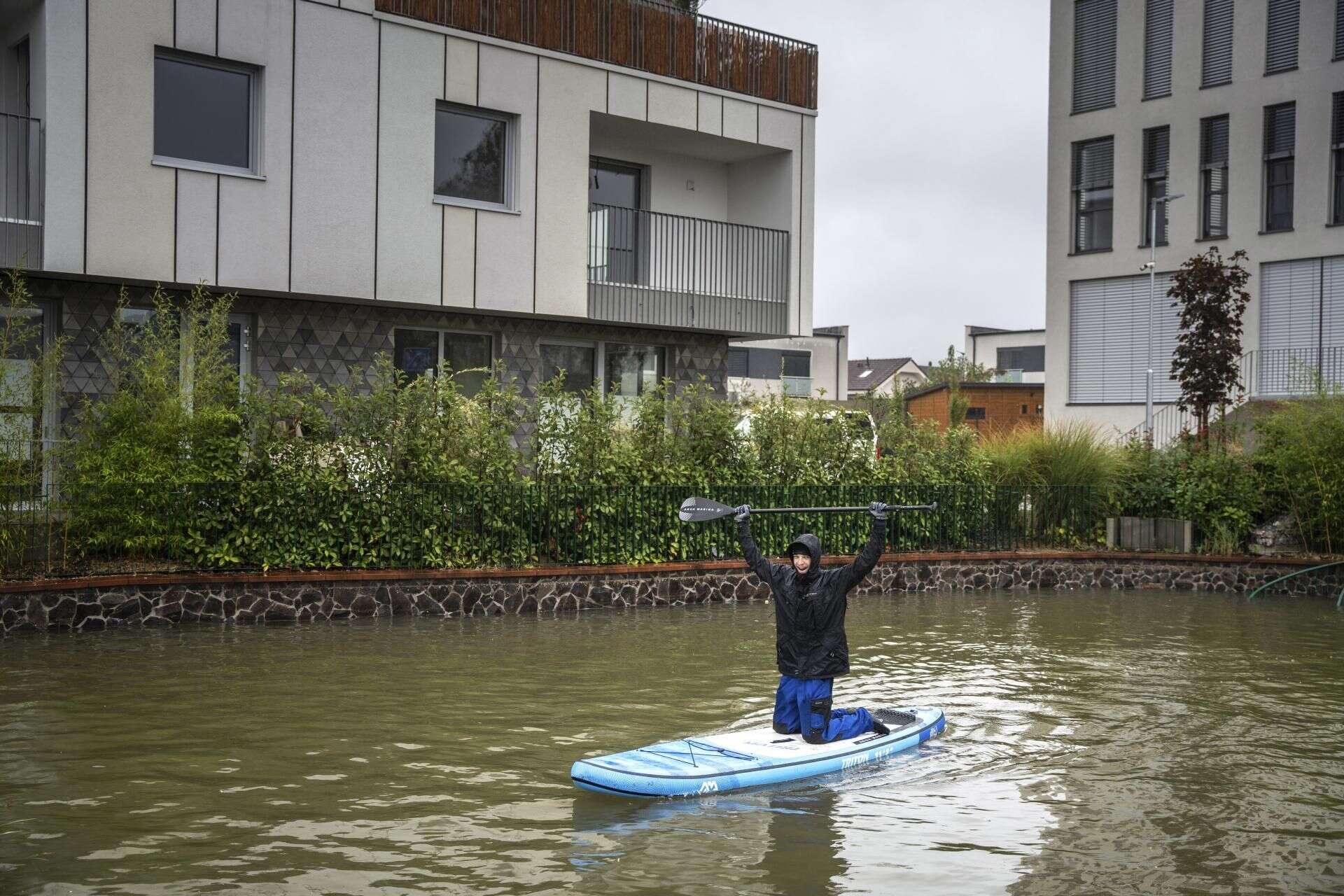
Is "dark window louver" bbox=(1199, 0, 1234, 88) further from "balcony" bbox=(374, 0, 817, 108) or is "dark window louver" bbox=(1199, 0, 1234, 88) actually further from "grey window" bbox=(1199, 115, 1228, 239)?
"balcony" bbox=(374, 0, 817, 108)

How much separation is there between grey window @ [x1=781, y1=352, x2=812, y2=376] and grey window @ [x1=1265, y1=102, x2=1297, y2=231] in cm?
3809

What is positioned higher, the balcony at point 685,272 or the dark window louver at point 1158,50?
the dark window louver at point 1158,50

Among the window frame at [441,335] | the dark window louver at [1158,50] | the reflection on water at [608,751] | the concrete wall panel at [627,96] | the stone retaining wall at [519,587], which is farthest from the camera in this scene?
the dark window louver at [1158,50]

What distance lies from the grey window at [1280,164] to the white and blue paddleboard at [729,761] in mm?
29978

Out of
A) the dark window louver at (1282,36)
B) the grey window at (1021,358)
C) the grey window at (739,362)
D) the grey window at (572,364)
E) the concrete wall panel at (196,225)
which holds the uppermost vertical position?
the dark window louver at (1282,36)

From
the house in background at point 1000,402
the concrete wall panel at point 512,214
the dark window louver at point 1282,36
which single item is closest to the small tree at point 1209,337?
the dark window louver at point 1282,36

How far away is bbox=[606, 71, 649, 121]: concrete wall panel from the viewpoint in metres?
23.3

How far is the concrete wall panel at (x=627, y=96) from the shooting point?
917 inches

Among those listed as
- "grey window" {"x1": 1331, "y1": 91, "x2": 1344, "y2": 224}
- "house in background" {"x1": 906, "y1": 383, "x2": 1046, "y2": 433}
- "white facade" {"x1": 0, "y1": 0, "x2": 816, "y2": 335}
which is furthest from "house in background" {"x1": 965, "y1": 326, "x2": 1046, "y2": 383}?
"white facade" {"x1": 0, "y1": 0, "x2": 816, "y2": 335}

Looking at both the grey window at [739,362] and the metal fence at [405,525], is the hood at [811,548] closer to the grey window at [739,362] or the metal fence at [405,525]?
the metal fence at [405,525]

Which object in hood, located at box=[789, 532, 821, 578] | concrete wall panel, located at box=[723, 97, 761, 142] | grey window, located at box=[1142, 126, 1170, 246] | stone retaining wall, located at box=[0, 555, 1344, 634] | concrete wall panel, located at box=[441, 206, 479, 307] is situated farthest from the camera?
grey window, located at box=[1142, 126, 1170, 246]

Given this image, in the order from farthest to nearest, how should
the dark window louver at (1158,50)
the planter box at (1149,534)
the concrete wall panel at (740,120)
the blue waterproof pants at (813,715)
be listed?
the dark window louver at (1158,50)
the concrete wall panel at (740,120)
the planter box at (1149,534)
the blue waterproof pants at (813,715)

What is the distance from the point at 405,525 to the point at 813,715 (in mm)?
8609

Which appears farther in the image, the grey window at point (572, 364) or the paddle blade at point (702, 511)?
the grey window at point (572, 364)
